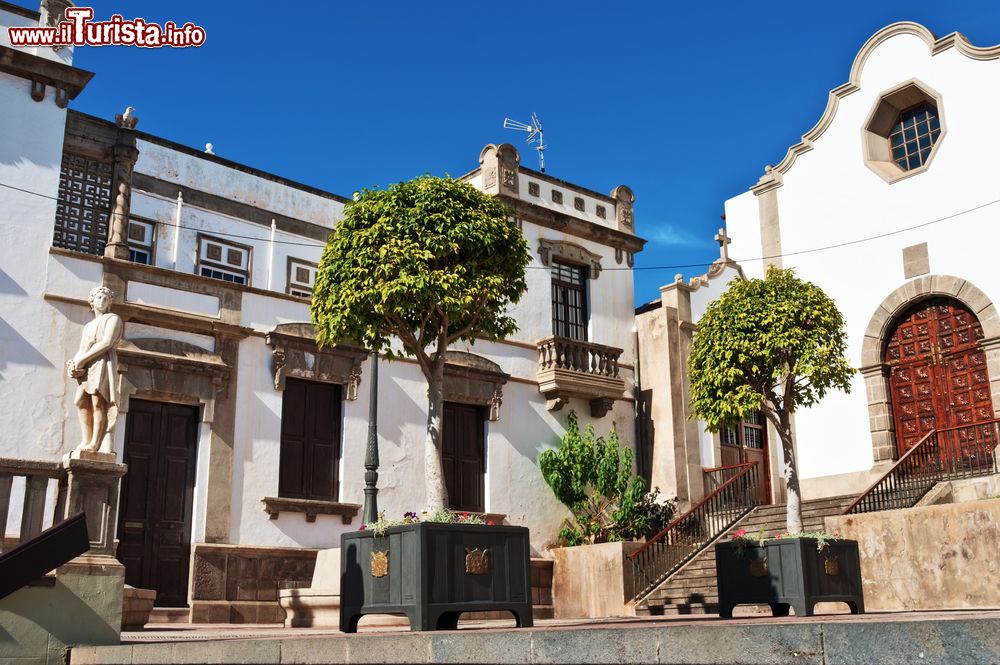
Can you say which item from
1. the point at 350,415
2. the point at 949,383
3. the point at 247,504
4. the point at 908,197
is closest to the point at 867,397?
the point at 949,383

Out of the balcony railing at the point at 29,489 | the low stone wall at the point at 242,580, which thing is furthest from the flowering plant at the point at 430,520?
the low stone wall at the point at 242,580

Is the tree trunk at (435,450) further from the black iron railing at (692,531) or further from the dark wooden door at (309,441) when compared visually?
the black iron railing at (692,531)

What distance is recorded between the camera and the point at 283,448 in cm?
1617

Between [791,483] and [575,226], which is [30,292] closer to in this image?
[791,483]

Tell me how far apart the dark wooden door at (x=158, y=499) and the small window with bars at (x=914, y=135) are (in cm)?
1400

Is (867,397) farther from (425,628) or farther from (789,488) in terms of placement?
(425,628)

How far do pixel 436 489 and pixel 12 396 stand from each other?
7739 mm

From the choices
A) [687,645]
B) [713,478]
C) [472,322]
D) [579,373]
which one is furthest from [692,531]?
[687,645]

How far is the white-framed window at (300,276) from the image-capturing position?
63.1 ft

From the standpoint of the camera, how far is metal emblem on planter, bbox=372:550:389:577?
7.85 m

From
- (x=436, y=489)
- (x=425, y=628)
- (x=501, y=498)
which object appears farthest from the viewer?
(x=501, y=498)

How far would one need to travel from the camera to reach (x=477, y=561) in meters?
7.80

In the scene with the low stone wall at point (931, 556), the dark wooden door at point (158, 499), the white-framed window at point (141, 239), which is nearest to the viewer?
the low stone wall at point (931, 556)

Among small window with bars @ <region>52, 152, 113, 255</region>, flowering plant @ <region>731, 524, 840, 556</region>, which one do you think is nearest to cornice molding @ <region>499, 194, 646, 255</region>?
small window with bars @ <region>52, 152, 113, 255</region>
